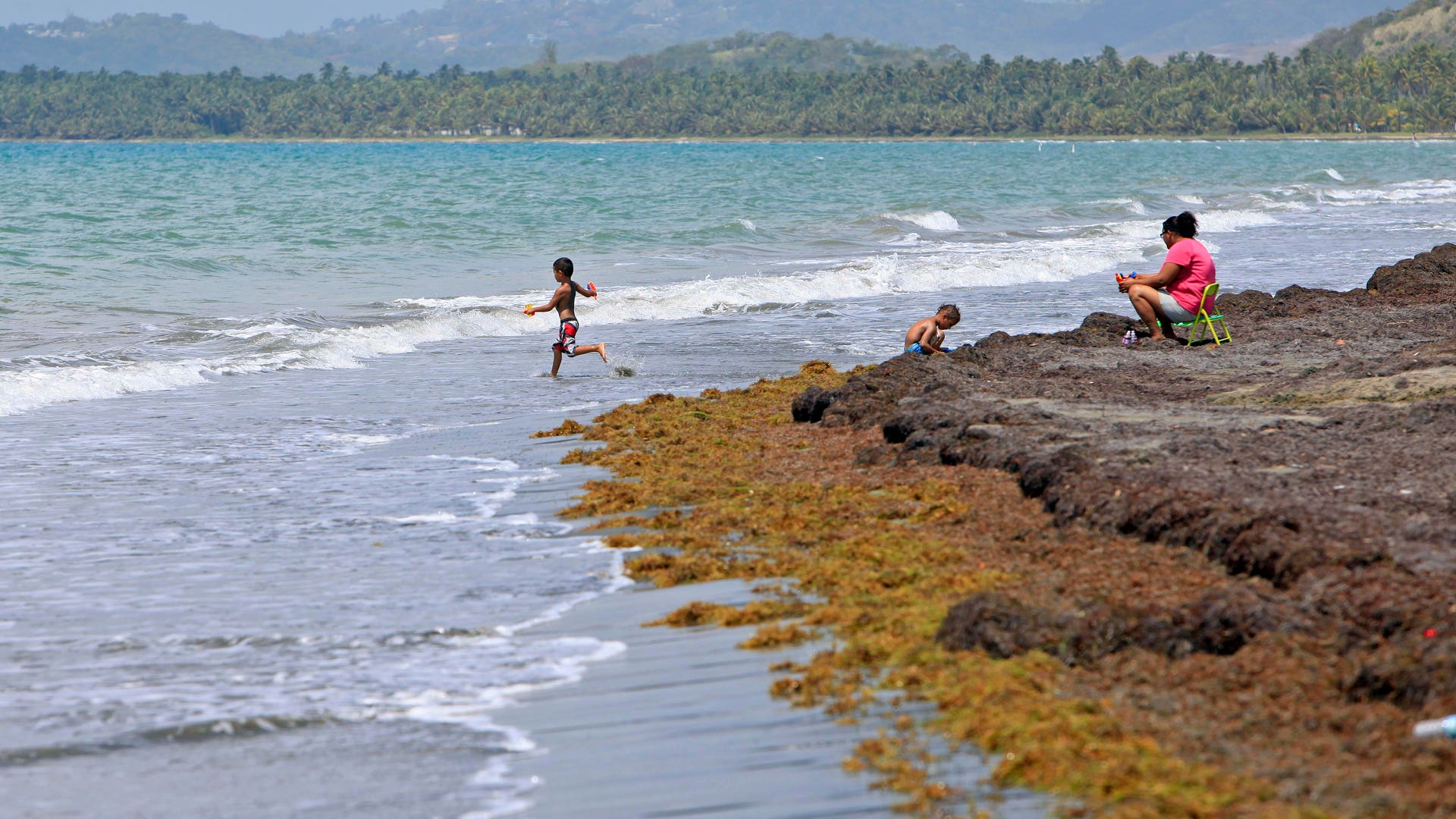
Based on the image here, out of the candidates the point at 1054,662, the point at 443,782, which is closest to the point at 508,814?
the point at 443,782

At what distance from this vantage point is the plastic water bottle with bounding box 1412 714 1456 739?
3752 mm

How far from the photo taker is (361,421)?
36.9ft

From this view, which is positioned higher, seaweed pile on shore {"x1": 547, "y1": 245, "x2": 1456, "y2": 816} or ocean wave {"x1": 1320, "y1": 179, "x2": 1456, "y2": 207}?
ocean wave {"x1": 1320, "y1": 179, "x2": 1456, "y2": 207}

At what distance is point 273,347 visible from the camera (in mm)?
15820

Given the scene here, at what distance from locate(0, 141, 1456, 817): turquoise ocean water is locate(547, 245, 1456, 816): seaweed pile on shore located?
911 mm

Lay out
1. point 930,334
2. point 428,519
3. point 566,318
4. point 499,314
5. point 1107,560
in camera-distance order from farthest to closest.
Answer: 1. point 499,314
2. point 566,318
3. point 930,334
4. point 428,519
5. point 1107,560

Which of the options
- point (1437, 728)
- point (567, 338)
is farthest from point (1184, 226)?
point (1437, 728)

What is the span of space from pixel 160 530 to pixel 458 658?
290 cm

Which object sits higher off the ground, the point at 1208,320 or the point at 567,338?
the point at 1208,320

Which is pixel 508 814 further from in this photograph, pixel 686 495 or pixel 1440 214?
pixel 1440 214

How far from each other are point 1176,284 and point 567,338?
568cm

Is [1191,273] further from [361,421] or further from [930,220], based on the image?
[930,220]

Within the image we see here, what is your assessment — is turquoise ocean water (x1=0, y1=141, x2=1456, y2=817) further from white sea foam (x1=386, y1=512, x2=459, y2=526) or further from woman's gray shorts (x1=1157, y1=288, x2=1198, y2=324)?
woman's gray shorts (x1=1157, y1=288, x2=1198, y2=324)

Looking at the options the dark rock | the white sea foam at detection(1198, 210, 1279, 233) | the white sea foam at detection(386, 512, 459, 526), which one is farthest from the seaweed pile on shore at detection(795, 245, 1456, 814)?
the white sea foam at detection(1198, 210, 1279, 233)
